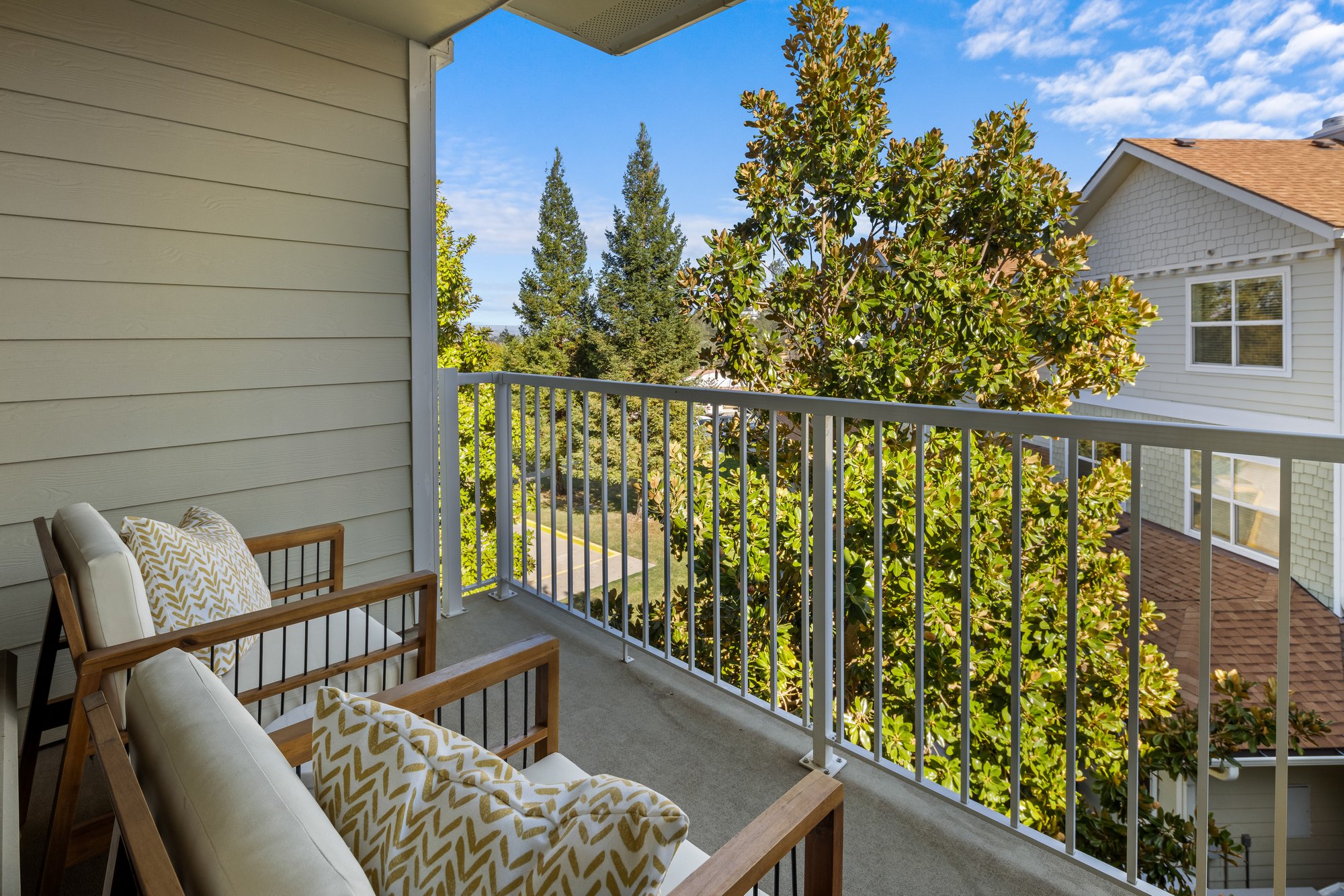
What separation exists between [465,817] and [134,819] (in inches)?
12.9

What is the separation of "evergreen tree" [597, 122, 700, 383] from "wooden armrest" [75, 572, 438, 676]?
1712cm

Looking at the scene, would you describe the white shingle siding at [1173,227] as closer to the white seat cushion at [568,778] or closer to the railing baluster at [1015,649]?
the railing baluster at [1015,649]

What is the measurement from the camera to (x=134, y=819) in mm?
743

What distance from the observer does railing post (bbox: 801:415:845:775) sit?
201 centimetres

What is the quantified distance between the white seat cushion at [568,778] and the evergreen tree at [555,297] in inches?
703

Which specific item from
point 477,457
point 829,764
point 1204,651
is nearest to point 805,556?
point 829,764

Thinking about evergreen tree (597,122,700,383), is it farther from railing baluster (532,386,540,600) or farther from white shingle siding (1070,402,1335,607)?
railing baluster (532,386,540,600)

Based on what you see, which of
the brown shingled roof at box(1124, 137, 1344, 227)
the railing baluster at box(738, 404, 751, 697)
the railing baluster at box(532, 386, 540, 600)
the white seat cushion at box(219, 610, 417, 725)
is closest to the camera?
the white seat cushion at box(219, 610, 417, 725)

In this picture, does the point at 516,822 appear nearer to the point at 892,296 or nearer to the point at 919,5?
the point at 892,296

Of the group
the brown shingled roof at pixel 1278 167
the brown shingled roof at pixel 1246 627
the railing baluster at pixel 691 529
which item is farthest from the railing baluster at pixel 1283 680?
the brown shingled roof at pixel 1278 167

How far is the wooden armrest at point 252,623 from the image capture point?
134 cm

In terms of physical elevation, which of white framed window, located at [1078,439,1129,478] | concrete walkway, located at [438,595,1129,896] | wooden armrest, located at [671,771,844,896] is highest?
white framed window, located at [1078,439,1129,478]

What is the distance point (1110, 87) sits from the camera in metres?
22.1

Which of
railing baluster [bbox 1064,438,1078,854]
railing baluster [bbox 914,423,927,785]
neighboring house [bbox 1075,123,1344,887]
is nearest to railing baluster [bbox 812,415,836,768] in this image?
railing baluster [bbox 914,423,927,785]
